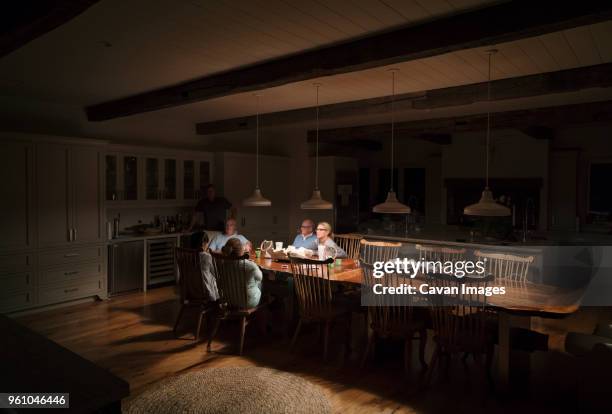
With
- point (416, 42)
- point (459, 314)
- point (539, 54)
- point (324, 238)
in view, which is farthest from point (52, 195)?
point (539, 54)

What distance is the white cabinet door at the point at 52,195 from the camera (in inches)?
213

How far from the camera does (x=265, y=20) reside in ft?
9.32

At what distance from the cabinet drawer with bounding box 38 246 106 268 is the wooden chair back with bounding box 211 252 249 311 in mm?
2475

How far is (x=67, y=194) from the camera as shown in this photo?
565 cm

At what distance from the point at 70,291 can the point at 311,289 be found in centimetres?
344

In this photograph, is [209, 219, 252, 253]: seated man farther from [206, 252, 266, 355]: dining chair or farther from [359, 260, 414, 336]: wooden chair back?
[359, 260, 414, 336]: wooden chair back

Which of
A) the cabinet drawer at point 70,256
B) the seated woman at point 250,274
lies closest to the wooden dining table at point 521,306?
the seated woman at point 250,274

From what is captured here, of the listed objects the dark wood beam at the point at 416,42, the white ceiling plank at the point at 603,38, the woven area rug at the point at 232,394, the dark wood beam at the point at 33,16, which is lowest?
the woven area rug at the point at 232,394

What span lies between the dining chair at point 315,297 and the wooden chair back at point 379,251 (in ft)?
3.84

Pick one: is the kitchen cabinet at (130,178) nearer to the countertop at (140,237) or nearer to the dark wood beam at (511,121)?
the countertop at (140,237)

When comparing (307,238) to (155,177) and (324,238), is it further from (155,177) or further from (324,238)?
(155,177)

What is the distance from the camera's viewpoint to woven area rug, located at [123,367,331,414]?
10.3 ft

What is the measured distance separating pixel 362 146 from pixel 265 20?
6599 mm

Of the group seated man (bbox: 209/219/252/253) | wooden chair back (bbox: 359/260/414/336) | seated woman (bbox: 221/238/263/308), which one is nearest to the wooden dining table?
wooden chair back (bbox: 359/260/414/336)
